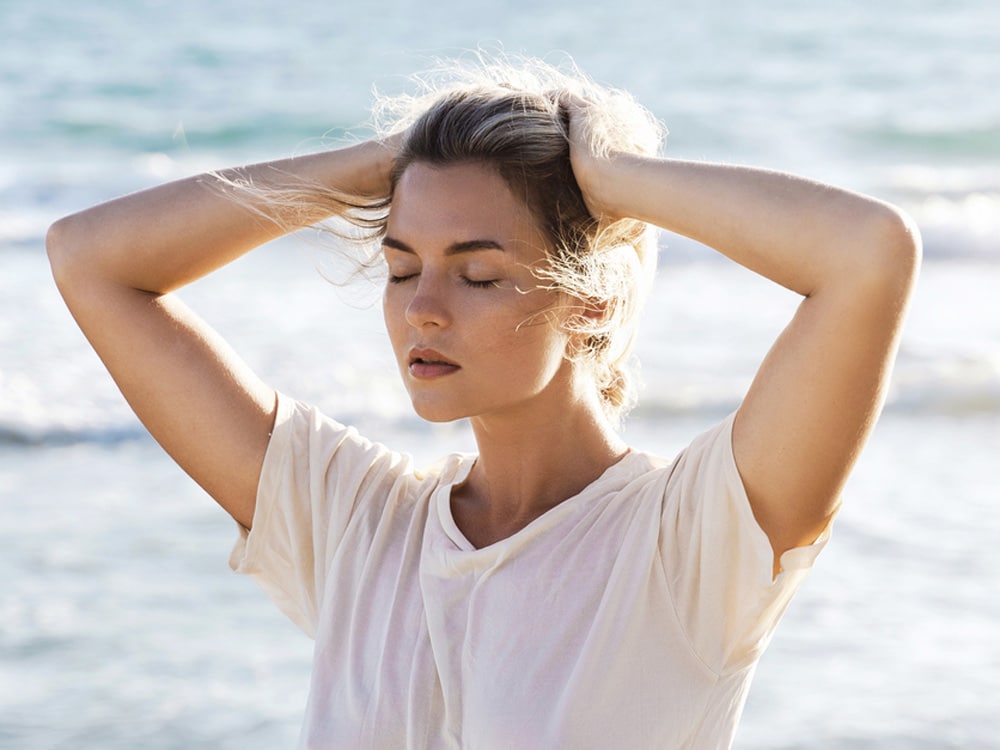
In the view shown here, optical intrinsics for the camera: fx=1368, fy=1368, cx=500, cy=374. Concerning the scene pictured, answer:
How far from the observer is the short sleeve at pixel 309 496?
226cm

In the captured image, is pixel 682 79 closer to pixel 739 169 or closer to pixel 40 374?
pixel 40 374

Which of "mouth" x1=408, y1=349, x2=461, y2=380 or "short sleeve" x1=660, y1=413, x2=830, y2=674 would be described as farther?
"mouth" x1=408, y1=349, x2=461, y2=380

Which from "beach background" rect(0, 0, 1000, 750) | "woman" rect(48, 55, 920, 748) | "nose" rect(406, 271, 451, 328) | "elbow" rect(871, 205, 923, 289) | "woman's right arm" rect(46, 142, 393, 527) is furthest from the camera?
"beach background" rect(0, 0, 1000, 750)

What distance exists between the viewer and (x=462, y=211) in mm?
2057

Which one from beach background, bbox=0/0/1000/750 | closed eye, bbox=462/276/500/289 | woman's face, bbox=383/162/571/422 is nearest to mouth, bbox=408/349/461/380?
woman's face, bbox=383/162/571/422

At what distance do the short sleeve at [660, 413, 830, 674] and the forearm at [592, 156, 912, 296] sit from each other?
23 cm

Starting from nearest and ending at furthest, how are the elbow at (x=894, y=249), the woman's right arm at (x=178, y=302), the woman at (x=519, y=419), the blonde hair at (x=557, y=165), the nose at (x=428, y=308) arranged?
the elbow at (x=894, y=249)
the woman at (x=519, y=419)
the nose at (x=428, y=308)
the blonde hair at (x=557, y=165)
the woman's right arm at (x=178, y=302)

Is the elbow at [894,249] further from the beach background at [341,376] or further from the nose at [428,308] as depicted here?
the beach background at [341,376]

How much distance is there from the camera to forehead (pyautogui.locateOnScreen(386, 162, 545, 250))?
6.70 ft

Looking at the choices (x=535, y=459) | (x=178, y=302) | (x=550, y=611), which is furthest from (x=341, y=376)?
(x=550, y=611)

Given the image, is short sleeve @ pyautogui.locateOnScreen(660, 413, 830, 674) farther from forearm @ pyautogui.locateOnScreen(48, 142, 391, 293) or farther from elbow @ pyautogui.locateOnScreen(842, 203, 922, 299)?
forearm @ pyautogui.locateOnScreen(48, 142, 391, 293)

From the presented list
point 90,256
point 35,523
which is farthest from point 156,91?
point 90,256

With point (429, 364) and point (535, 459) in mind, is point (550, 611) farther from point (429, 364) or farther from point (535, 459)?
point (429, 364)

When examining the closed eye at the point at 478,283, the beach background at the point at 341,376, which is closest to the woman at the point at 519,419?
the closed eye at the point at 478,283
